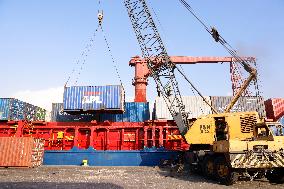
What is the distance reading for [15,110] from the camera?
A: 2895cm

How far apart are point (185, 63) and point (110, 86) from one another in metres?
11.9

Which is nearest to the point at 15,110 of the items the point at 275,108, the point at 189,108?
the point at 189,108

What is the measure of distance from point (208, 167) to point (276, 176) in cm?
374

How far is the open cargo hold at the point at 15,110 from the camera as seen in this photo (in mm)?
28081

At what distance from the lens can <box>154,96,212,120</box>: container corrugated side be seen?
2958 centimetres

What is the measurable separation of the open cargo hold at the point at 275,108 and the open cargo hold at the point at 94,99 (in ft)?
63.3

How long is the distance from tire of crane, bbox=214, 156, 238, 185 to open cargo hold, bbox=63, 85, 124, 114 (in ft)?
48.0

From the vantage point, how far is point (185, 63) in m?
34.6

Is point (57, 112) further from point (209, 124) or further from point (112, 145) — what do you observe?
point (209, 124)

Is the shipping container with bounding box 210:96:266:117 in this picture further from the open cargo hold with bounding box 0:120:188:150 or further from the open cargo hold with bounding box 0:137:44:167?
the open cargo hold with bounding box 0:137:44:167

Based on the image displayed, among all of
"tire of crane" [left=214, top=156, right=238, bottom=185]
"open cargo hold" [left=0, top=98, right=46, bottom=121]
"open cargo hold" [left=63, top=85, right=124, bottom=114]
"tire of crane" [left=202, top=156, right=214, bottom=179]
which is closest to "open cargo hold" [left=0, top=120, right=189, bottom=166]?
"open cargo hold" [left=0, top=98, right=46, bottom=121]

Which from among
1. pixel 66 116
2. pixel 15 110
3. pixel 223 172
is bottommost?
pixel 223 172

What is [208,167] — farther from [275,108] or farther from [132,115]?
[275,108]

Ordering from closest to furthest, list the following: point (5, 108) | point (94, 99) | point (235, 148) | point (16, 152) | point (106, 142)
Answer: point (235, 148), point (16, 152), point (106, 142), point (94, 99), point (5, 108)
